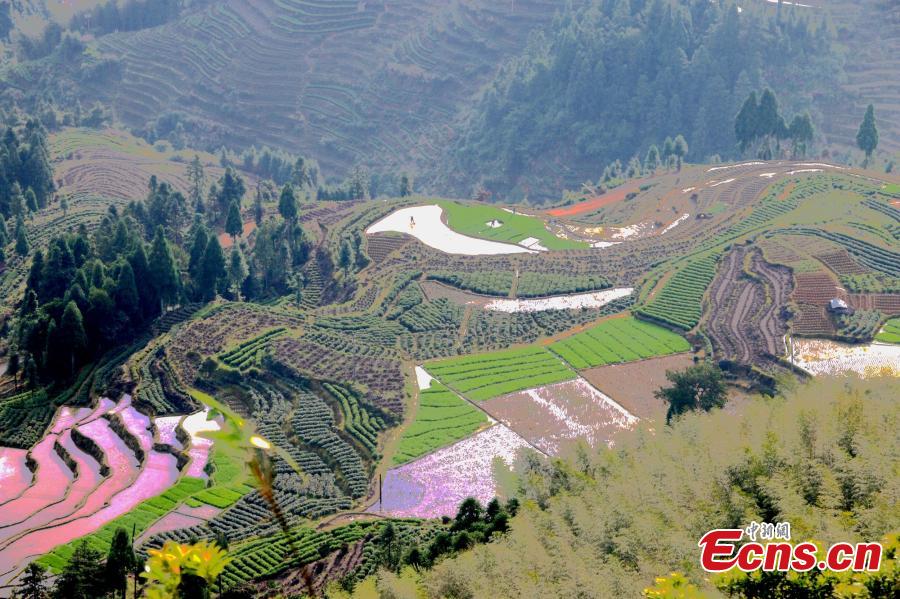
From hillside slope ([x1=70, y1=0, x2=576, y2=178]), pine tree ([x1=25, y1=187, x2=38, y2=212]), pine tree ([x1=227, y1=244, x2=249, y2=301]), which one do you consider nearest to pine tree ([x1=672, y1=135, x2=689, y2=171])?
hillside slope ([x1=70, y1=0, x2=576, y2=178])

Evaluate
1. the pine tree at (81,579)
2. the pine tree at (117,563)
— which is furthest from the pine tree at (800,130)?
the pine tree at (81,579)

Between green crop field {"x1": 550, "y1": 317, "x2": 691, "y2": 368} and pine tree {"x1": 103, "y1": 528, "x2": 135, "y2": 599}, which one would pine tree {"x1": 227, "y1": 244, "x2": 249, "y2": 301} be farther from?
pine tree {"x1": 103, "y1": 528, "x2": 135, "y2": 599}

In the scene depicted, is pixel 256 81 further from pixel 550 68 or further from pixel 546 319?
pixel 546 319

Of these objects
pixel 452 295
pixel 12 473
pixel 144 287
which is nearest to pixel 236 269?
pixel 144 287

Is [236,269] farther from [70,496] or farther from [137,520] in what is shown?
[137,520]

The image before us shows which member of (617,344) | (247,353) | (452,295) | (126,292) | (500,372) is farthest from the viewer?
(452,295)

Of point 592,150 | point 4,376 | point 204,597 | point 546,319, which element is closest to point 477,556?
point 204,597
